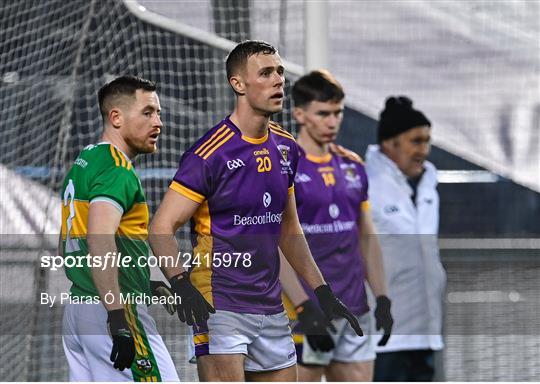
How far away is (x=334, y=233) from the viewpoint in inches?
231

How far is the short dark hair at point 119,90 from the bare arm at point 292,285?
77 cm

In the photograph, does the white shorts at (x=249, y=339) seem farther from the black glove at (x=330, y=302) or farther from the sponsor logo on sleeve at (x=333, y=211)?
the sponsor logo on sleeve at (x=333, y=211)

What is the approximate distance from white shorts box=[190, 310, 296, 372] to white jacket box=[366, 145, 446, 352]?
1.17 meters

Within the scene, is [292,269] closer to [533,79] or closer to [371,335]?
[371,335]

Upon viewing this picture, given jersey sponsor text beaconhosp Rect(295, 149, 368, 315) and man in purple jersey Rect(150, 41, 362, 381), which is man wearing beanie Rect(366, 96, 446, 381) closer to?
jersey sponsor text beaconhosp Rect(295, 149, 368, 315)

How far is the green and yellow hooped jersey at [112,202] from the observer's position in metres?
4.93

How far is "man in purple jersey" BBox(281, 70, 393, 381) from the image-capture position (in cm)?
582

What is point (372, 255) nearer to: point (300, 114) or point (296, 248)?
point (300, 114)

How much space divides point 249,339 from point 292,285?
700mm

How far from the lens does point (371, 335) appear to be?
6.02 meters

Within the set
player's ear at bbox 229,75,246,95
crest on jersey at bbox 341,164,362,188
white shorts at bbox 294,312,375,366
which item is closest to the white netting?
crest on jersey at bbox 341,164,362,188

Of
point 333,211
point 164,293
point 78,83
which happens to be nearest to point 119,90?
point 164,293

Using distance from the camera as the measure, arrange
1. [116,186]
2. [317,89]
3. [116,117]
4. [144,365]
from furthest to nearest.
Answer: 1. [317,89]
2. [116,117]
3. [144,365]
4. [116,186]

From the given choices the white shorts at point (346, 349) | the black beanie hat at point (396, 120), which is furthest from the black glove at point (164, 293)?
the black beanie hat at point (396, 120)
